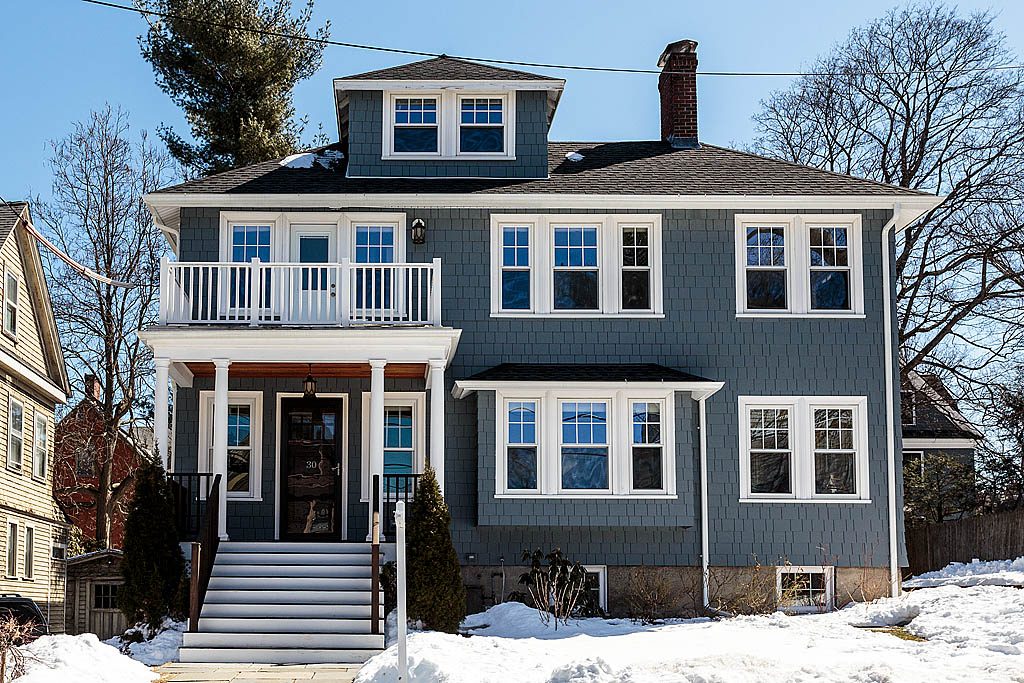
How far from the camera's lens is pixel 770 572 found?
19234mm

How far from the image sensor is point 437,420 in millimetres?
17562

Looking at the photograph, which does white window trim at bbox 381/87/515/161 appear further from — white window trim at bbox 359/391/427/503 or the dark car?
the dark car

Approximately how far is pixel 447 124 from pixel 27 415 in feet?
46.4

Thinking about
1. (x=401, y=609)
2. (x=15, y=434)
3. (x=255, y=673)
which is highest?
(x=15, y=434)

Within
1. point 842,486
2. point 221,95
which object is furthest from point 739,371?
point 221,95

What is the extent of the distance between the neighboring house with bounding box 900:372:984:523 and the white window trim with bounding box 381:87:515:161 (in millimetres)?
10448

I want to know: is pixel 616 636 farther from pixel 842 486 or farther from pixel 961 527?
pixel 961 527

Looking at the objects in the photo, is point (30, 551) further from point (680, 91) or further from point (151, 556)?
point (680, 91)

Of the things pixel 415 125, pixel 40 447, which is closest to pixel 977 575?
pixel 415 125

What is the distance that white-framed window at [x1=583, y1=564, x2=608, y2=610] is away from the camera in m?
19.0

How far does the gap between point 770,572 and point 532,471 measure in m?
3.82

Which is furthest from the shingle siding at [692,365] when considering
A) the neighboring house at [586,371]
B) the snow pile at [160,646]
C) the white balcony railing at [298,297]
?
the snow pile at [160,646]

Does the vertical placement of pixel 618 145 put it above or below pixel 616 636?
above

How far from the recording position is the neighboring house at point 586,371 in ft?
61.9
